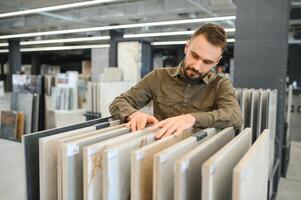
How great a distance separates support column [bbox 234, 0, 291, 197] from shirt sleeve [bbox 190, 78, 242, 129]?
5.64 ft

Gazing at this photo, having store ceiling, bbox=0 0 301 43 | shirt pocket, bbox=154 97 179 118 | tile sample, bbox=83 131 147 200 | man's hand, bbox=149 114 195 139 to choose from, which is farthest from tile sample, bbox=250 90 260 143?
store ceiling, bbox=0 0 301 43

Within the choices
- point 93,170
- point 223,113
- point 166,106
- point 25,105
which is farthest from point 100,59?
point 93,170

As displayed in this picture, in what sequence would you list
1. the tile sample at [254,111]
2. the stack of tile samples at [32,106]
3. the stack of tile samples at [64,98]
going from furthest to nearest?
the stack of tile samples at [64,98]
the stack of tile samples at [32,106]
the tile sample at [254,111]

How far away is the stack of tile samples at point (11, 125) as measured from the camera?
5.45 meters

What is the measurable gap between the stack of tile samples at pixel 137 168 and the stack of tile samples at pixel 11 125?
5.02m

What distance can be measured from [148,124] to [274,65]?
7.26ft

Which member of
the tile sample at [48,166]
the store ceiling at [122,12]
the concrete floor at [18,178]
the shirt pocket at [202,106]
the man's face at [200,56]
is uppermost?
the store ceiling at [122,12]

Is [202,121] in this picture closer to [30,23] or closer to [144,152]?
[144,152]

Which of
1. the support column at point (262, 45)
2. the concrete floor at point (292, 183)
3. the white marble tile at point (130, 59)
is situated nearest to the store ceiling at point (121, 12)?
the white marble tile at point (130, 59)

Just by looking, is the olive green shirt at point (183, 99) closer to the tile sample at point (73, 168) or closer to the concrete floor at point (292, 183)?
the tile sample at point (73, 168)

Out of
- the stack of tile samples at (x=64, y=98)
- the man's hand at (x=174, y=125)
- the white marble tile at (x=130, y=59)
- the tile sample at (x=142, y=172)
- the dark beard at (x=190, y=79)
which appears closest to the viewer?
the tile sample at (x=142, y=172)

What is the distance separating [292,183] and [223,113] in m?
2.68

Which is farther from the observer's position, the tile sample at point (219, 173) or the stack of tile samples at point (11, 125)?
the stack of tile samples at point (11, 125)

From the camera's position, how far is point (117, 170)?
74 cm
